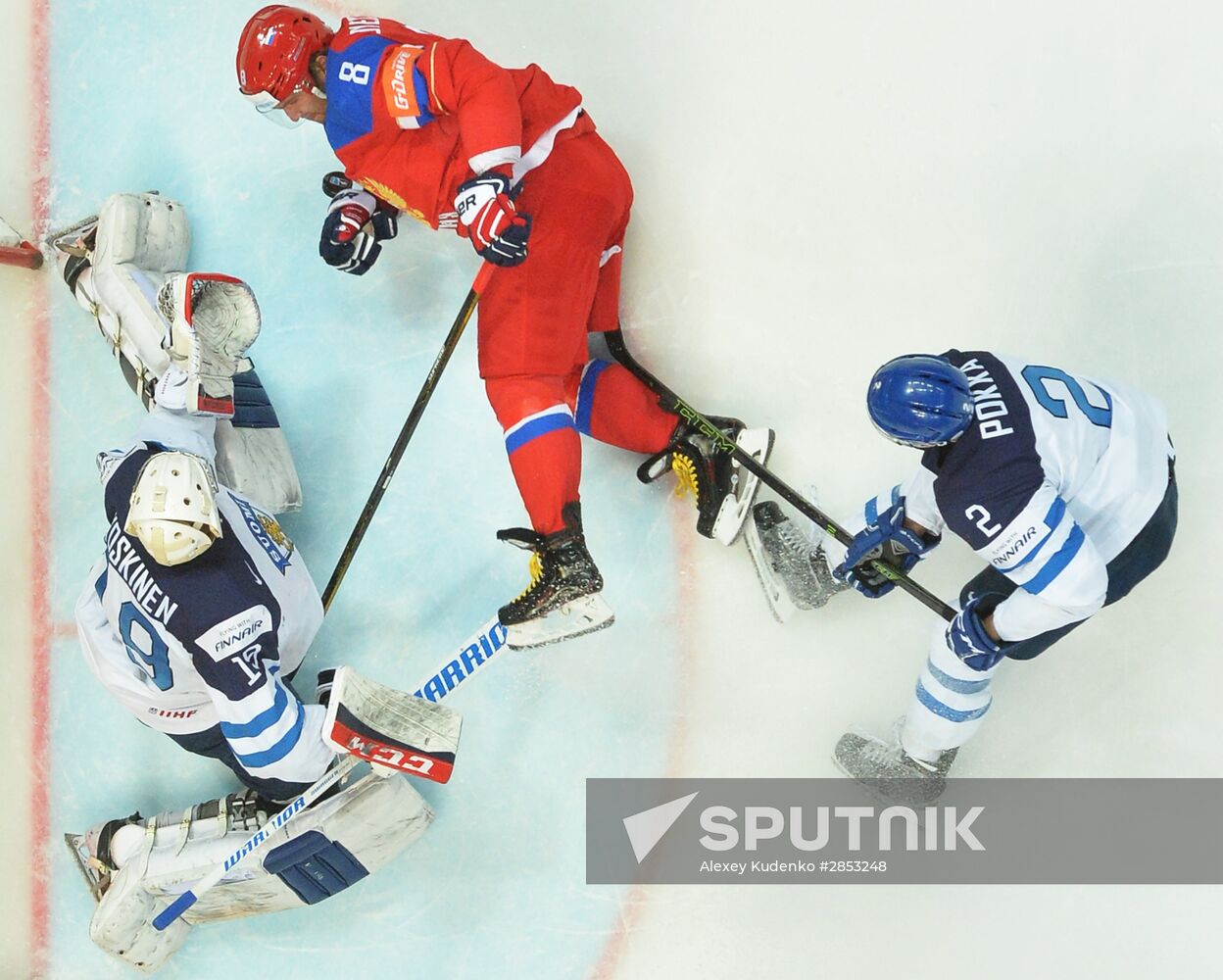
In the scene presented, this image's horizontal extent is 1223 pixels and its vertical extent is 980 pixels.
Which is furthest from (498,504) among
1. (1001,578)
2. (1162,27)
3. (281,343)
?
(1162,27)

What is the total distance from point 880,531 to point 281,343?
85.1 inches

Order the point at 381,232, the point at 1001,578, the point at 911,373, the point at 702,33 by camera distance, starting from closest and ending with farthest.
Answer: the point at 911,373
the point at 1001,578
the point at 381,232
the point at 702,33

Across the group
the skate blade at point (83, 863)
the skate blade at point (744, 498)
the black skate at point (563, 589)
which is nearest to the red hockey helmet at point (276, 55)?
the black skate at point (563, 589)

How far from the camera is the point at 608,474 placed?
13.3 feet

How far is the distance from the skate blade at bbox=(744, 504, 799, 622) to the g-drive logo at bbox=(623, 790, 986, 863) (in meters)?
0.65

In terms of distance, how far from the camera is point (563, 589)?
347 cm

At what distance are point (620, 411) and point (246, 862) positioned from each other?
1.77 meters

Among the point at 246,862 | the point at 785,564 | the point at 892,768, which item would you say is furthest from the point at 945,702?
the point at 246,862

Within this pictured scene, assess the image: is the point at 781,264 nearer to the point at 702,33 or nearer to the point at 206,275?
the point at 702,33

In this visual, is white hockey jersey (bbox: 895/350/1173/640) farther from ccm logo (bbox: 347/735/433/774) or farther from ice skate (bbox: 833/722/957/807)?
ccm logo (bbox: 347/735/433/774)

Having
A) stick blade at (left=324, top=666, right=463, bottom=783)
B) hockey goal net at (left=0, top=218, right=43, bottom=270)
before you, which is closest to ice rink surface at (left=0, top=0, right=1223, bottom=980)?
hockey goal net at (left=0, top=218, right=43, bottom=270)

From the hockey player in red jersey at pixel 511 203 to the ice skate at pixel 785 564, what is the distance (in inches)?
14.6

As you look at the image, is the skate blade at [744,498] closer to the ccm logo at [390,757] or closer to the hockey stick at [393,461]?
the hockey stick at [393,461]

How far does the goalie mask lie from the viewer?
293 centimetres
